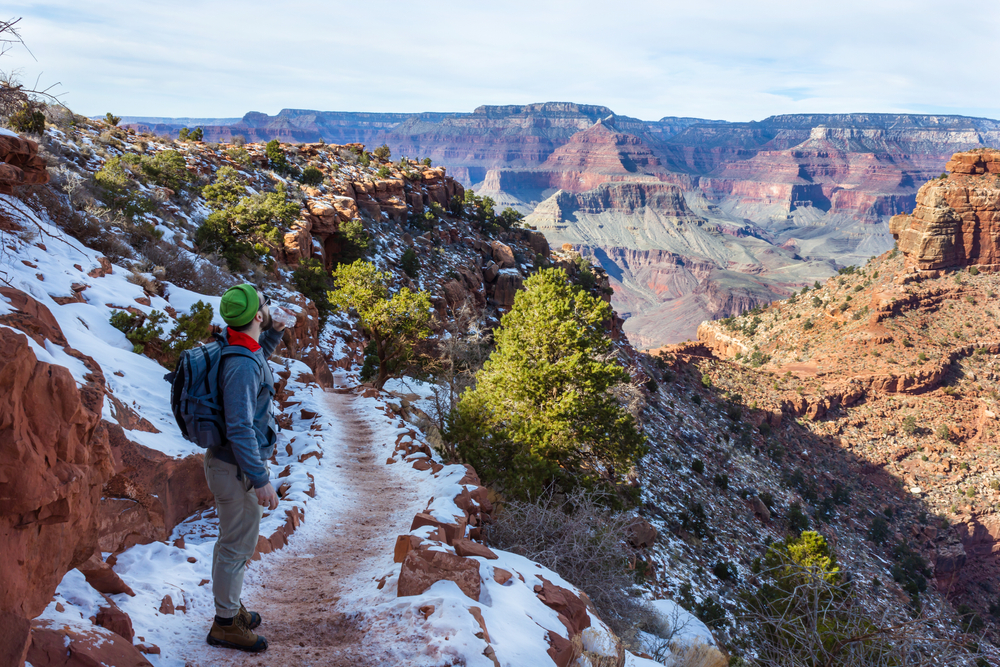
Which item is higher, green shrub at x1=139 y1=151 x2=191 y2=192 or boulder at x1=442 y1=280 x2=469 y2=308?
green shrub at x1=139 y1=151 x2=191 y2=192

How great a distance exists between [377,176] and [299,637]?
135ft

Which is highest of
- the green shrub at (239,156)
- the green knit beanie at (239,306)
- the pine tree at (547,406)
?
the green shrub at (239,156)

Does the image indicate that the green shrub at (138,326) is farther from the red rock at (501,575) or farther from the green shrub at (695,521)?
the green shrub at (695,521)

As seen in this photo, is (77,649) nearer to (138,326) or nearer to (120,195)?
(138,326)

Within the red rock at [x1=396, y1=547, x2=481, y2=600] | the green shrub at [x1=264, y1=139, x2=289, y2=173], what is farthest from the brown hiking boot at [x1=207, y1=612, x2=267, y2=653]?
the green shrub at [x1=264, y1=139, x2=289, y2=173]

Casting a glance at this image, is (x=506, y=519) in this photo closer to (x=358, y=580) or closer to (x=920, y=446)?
(x=358, y=580)

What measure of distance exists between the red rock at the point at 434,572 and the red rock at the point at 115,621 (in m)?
2.01

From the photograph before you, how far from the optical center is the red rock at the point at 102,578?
3.94m

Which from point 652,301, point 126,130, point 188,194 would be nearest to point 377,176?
point 126,130

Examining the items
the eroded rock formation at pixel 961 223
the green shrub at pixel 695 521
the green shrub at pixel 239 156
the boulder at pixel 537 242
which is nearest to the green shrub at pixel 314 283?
the green shrub at pixel 239 156

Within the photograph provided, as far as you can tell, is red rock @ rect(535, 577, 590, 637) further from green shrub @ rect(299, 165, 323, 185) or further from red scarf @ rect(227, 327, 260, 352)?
green shrub @ rect(299, 165, 323, 185)

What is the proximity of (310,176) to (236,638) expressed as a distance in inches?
1419

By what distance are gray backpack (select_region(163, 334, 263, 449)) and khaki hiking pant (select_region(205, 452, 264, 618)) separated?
0.24m

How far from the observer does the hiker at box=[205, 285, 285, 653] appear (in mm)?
3689
